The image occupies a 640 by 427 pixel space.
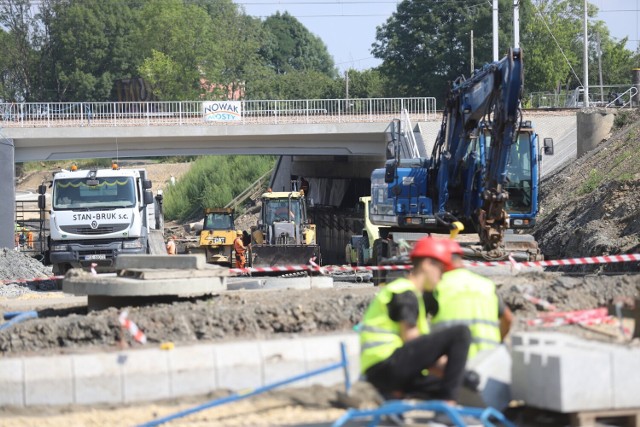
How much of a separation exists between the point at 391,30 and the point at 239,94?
16.6 meters

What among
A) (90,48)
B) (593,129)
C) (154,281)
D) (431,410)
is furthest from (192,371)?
(90,48)

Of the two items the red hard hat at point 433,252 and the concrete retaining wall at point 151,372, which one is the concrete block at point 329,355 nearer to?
the concrete retaining wall at point 151,372

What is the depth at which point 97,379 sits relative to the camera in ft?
31.8

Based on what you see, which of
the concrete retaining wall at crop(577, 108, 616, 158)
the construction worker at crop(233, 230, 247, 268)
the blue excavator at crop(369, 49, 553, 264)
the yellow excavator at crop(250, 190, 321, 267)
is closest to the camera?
the blue excavator at crop(369, 49, 553, 264)

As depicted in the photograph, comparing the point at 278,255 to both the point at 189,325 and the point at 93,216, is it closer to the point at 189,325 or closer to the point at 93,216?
the point at 93,216

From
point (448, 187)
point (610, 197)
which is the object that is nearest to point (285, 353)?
point (448, 187)

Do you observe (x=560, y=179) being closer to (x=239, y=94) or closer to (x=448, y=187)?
(x=448, y=187)

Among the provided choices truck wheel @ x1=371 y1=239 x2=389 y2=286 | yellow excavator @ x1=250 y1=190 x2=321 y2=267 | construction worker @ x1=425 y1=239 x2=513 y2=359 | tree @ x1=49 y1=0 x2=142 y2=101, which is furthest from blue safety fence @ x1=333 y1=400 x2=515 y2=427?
tree @ x1=49 y1=0 x2=142 y2=101

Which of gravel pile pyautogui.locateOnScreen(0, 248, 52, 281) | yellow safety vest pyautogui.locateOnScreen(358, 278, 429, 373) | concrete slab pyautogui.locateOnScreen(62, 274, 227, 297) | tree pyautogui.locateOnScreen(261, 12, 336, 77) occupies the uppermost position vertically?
tree pyautogui.locateOnScreen(261, 12, 336, 77)

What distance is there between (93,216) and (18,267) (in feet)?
11.5

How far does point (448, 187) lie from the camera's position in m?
20.5

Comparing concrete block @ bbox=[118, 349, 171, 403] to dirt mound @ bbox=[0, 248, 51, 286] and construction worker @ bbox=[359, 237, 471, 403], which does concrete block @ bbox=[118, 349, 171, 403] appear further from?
dirt mound @ bbox=[0, 248, 51, 286]

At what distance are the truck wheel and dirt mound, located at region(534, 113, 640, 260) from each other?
496 centimetres

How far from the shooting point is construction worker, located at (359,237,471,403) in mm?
6988
